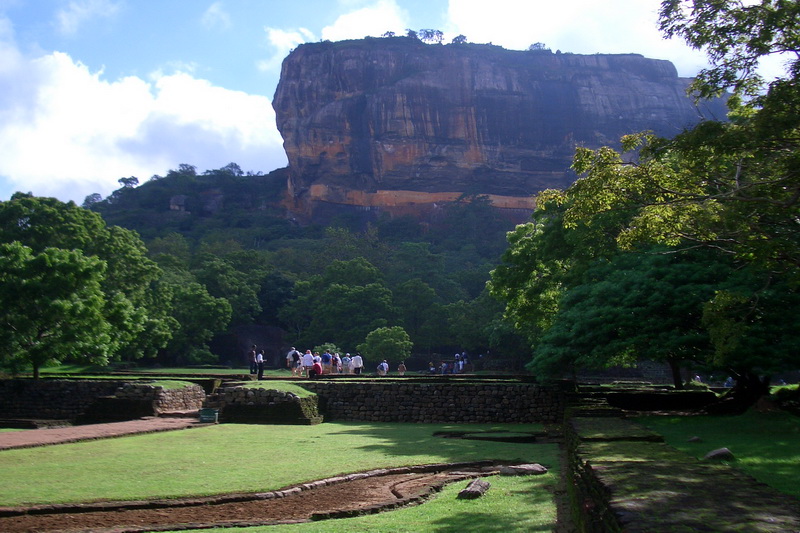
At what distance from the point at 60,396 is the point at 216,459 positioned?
43.2 feet

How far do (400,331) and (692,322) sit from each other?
24.6m

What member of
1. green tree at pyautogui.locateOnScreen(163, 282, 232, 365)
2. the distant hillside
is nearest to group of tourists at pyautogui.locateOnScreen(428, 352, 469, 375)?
green tree at pyautogui.locateOnScreen(163, 282, 232, 365)

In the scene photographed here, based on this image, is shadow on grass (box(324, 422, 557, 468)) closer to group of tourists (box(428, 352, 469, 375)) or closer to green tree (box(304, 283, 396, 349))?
group of tourists (box(428, 352, 469, 375))

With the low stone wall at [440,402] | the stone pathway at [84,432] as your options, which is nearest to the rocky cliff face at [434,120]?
the low stone wall at [440,402]

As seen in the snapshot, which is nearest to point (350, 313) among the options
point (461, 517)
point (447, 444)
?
point (447, 444)

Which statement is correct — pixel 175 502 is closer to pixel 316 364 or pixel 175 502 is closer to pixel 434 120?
pixel 316 364

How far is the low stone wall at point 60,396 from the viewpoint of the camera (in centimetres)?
2091

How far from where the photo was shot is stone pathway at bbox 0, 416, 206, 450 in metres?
12.9

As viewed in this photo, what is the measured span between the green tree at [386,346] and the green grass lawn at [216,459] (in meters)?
20.7

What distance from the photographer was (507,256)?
76.2 ft

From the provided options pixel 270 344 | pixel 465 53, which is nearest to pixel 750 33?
pixel 270 344

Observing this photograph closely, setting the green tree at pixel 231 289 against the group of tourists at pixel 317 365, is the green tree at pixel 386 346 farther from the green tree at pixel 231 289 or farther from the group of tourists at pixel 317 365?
the green tree at pixel 231 289

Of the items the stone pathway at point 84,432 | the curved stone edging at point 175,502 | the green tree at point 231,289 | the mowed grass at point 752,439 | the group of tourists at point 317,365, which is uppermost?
the green tree at point 231,289

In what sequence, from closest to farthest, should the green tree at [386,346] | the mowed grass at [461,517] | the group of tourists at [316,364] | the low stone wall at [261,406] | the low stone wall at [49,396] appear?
the mowed grass at [461,517]
the low stone wall at [261,406]
the low stone wall at [49,396]
the group of tourists at [316,364]
the green tree at [386,346]
